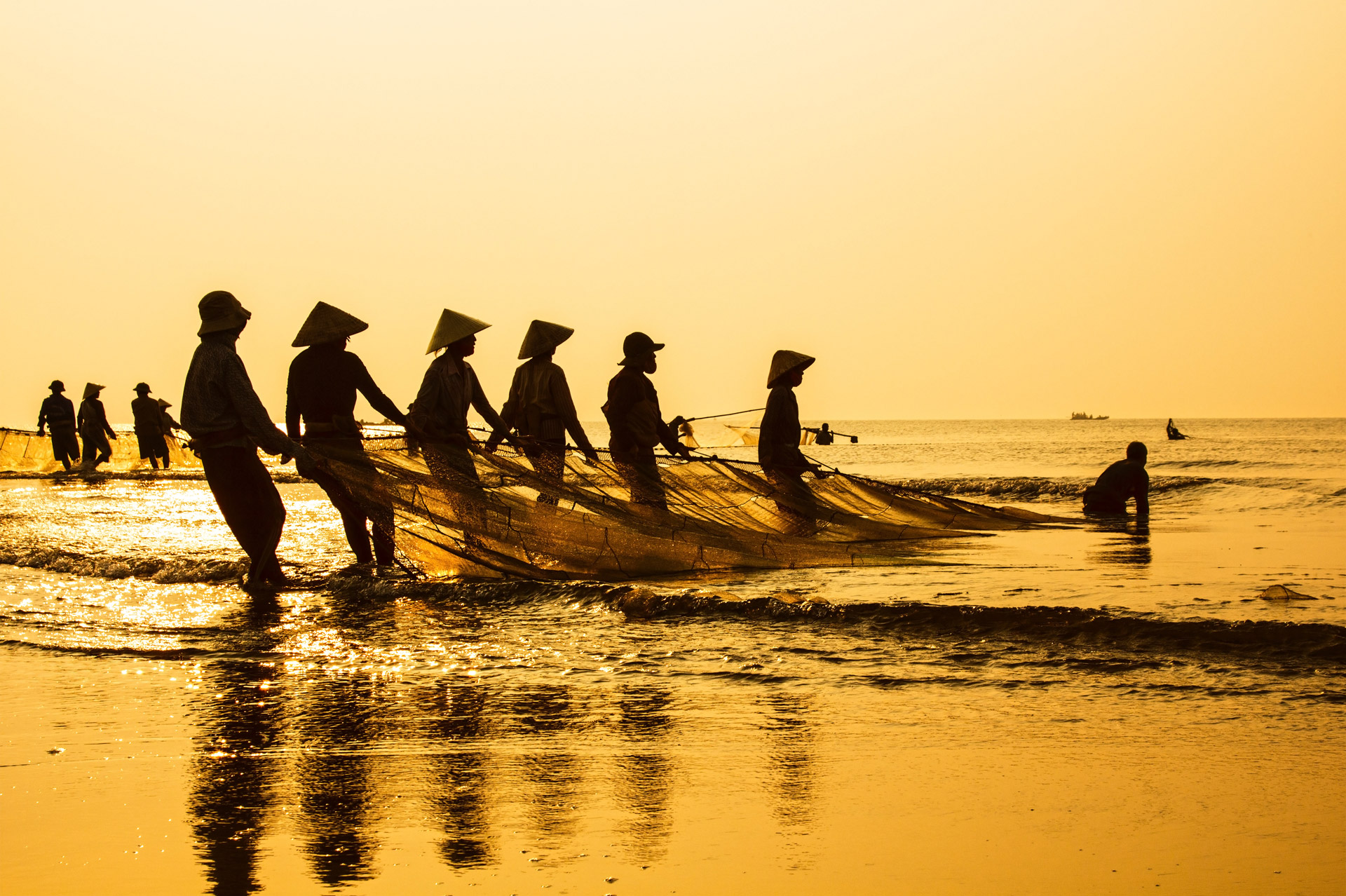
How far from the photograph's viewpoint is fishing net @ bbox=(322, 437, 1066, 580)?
21.5ft

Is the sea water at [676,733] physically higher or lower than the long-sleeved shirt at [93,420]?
lower

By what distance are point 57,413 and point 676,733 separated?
734 inches

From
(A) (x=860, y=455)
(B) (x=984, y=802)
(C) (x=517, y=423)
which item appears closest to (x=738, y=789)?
(B) (x=984, y=802)

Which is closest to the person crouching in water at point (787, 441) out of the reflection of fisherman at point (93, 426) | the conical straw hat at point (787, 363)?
the conical straw hat at point (787, 363)

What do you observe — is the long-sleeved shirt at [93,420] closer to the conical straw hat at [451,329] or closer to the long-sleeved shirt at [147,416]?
the long-sleeved shirt at [147,416]

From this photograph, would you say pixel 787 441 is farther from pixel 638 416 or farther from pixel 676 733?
pixel 676 733

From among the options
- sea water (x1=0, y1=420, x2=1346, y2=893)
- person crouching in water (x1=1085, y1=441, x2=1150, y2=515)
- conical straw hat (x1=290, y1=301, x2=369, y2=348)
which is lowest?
sea water (x1=0, y1=420, x2=1346, y2=893)

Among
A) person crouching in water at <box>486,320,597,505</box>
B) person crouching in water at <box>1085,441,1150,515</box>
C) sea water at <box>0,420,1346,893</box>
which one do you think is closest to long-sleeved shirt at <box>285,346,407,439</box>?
sea water at <box>0,420,1346,893</box>

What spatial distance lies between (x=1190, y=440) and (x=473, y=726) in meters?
61.5

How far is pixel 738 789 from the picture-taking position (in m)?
3.05

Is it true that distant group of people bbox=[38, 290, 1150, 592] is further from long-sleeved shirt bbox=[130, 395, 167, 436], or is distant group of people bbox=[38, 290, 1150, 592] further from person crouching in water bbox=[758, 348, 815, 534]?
long-sleeved shirt bbox=[130, 395, 167, 436]

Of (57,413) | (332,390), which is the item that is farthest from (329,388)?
(57,413)

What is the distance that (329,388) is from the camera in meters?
6.80

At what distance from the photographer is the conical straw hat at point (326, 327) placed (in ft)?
22.2
